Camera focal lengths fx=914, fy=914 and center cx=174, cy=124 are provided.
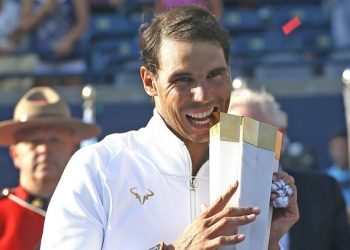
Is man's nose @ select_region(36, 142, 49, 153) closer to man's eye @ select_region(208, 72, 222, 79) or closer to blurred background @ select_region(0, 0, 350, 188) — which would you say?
man's eye @ select_region(208, 72, 222, 79)

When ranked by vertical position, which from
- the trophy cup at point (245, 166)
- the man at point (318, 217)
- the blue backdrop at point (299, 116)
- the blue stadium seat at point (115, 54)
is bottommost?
the man at point (318, 217)

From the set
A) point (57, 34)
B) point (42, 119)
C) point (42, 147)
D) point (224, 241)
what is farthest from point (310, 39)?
point (224, 241)

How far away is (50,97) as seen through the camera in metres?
4.75

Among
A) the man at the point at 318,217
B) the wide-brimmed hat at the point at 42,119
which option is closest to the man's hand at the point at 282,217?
the man at the point at 318,217

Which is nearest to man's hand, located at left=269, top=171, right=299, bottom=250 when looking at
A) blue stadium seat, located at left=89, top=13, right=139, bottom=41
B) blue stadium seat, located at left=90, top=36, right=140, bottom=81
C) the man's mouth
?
the man's mouth

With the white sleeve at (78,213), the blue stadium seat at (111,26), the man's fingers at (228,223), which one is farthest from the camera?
the blue stadium seat at (111,26)

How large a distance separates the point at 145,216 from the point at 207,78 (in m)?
0.36

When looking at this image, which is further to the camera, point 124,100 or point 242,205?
point 124,100

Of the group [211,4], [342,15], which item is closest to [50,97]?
[211,4]

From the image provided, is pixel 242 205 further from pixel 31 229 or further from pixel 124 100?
pixel 124 100

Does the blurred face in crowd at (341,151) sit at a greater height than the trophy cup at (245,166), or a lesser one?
greater

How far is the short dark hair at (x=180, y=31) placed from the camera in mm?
2223

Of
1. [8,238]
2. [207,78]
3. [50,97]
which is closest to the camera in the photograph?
[207,78]

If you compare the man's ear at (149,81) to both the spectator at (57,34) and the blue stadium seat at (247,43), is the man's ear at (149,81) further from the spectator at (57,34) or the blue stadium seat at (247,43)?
the blue stadium seat at (247,43)
